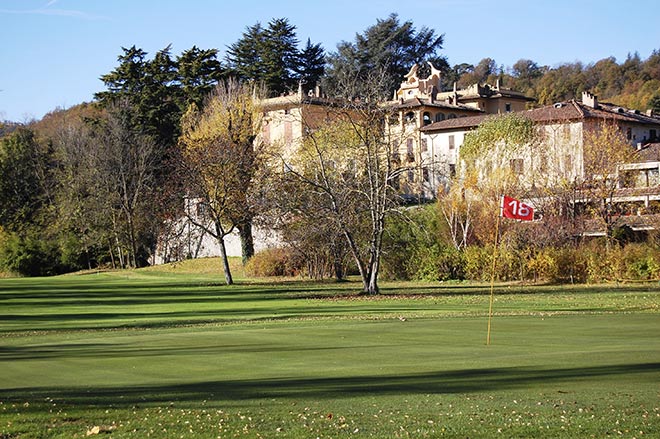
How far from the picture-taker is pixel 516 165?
71.9 meters

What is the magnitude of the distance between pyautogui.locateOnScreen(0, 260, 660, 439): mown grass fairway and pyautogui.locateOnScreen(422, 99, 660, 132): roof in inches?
1979

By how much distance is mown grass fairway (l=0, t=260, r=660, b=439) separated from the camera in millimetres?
12031

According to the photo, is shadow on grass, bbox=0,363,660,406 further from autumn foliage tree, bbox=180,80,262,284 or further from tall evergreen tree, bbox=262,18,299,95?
tall evergreen tree, bbox=262,18,299,95

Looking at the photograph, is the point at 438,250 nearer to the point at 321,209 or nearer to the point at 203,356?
the point at 321,209

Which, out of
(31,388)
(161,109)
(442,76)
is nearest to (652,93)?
(442,76)

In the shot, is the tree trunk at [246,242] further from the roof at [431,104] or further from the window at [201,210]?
the roof at [431,104]

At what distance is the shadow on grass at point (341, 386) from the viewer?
14.5 m

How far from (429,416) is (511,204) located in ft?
44.6

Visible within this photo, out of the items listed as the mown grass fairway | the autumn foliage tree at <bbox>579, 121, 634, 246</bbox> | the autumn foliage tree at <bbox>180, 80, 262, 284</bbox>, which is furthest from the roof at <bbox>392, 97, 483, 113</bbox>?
the mown grass fairway

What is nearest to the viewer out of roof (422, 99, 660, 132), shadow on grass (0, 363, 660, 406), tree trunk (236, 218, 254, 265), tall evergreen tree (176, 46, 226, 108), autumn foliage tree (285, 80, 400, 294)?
shadow on grass (0, 363, 660, 406)

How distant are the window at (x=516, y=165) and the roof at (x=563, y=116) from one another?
458 inches

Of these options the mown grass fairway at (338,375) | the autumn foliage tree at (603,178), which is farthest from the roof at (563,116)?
the mown grass fairway at (338,375)

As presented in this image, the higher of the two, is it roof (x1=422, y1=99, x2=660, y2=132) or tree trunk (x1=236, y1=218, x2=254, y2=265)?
roof (x1=422, y1=99, x2=660, y2=132)

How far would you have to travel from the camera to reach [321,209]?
49.8m
